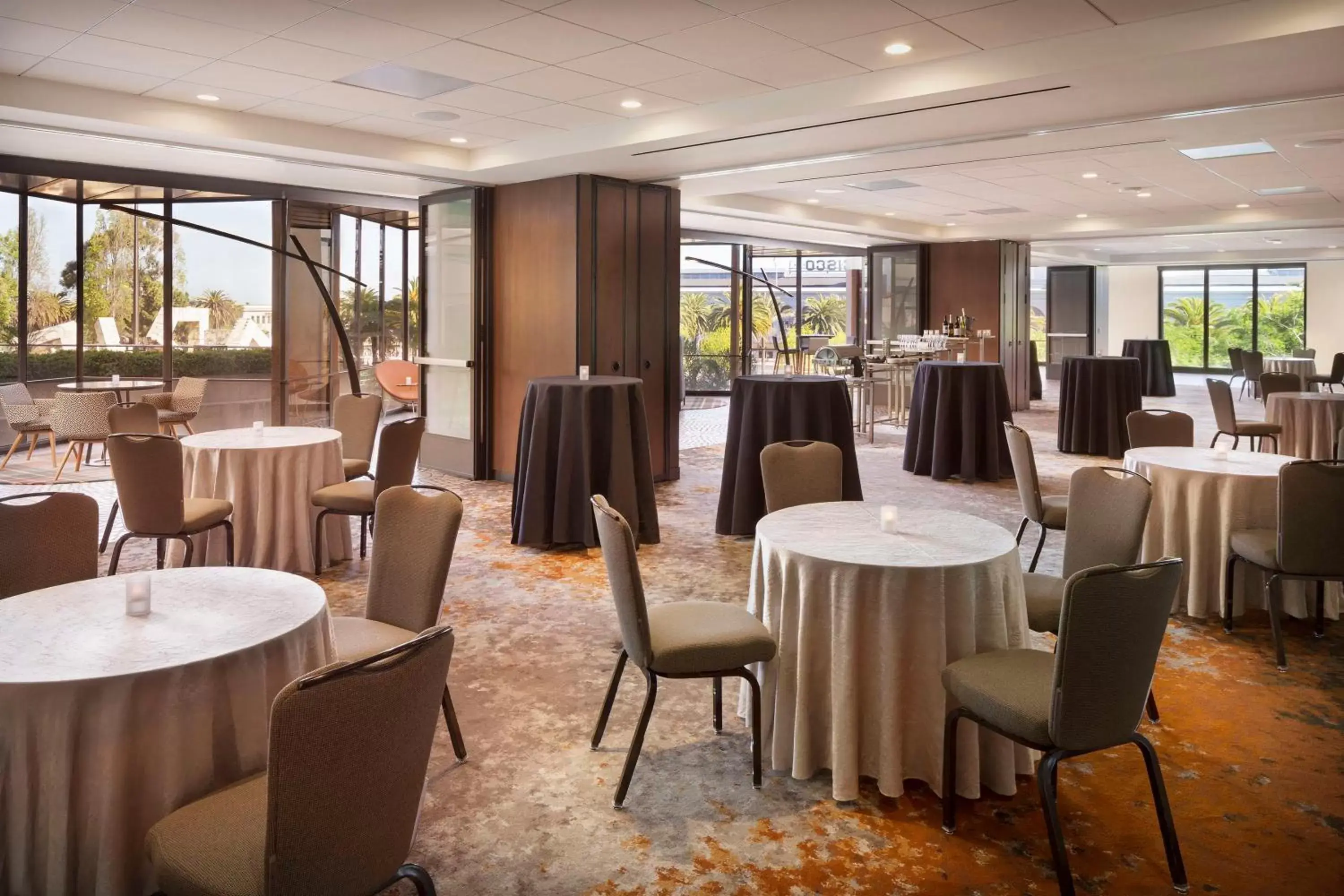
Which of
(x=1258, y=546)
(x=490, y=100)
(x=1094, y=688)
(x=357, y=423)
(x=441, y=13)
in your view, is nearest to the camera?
(x=1094, y=688)

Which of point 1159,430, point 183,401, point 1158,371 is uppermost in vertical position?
point 1158,371

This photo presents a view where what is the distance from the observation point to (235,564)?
5559 mm

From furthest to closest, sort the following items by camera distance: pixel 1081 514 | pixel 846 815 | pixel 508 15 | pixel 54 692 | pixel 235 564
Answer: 1. pixel 235 564
2. pixel 508 15
3. pixel 1081 514
4. pixel 846 815
5. pixel 54 692

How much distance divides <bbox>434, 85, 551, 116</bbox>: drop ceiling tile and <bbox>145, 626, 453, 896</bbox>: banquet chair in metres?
4.97

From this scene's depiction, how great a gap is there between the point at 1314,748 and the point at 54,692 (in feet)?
12.5

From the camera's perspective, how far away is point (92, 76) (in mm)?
5883

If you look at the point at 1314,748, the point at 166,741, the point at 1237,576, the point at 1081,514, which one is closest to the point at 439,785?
the point at 166,741

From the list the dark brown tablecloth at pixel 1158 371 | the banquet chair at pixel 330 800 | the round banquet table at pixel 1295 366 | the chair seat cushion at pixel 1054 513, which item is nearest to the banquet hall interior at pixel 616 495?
the banquet chair at pixel 330 800

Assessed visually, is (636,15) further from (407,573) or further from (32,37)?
(32,37)

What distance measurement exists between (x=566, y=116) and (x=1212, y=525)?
15.9 feet

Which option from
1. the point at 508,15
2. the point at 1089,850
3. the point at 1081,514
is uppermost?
the point at 508,15

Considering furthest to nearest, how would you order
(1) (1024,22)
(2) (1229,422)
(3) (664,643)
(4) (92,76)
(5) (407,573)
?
(2) (1229,422) → (4) (92,76) → (1) (1024,22) → (5) (407,573) → (3) (664,643)

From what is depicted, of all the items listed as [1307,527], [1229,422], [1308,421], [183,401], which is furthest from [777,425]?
[183,401]

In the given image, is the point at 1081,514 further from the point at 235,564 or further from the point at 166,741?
the point at 235,564
